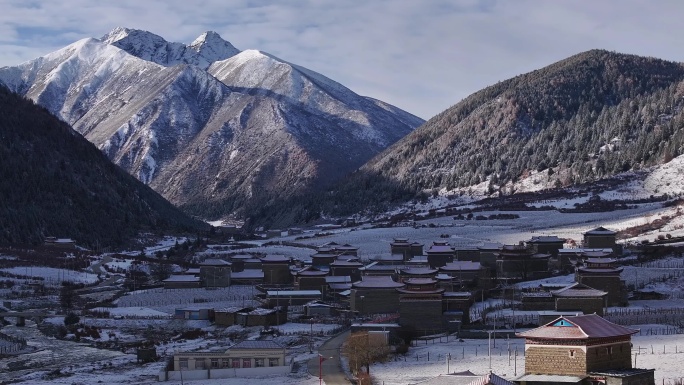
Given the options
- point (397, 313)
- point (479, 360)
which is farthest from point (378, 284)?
point (479, 360)

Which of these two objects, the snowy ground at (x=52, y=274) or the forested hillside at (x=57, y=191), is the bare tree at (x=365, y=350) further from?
the forested hillside at (x=57, y=191)

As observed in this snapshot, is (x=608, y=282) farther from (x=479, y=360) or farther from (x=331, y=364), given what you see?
(x=331, y=364)

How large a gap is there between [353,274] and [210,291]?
518 inches

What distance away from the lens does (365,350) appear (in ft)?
189

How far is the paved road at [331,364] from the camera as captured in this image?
54.0 m

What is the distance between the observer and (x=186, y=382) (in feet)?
190

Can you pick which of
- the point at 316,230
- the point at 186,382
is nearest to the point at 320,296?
the point at 186,382

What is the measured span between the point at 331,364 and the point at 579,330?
1723 cm

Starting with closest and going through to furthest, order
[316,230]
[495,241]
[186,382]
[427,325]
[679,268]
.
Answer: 1. [186,382]
2. [427,325]
3. [679,268]
4. [495,241]
5. [316,230]

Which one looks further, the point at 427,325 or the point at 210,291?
the point at 210,291

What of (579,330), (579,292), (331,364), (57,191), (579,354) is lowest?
(331,364)

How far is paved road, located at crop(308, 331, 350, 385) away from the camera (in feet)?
177

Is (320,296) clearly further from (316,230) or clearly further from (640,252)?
(316,230)

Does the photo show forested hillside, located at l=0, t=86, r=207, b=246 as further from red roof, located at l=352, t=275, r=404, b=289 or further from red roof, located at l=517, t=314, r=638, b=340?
red roof, located at l=517, t=314, r=638, b=340
